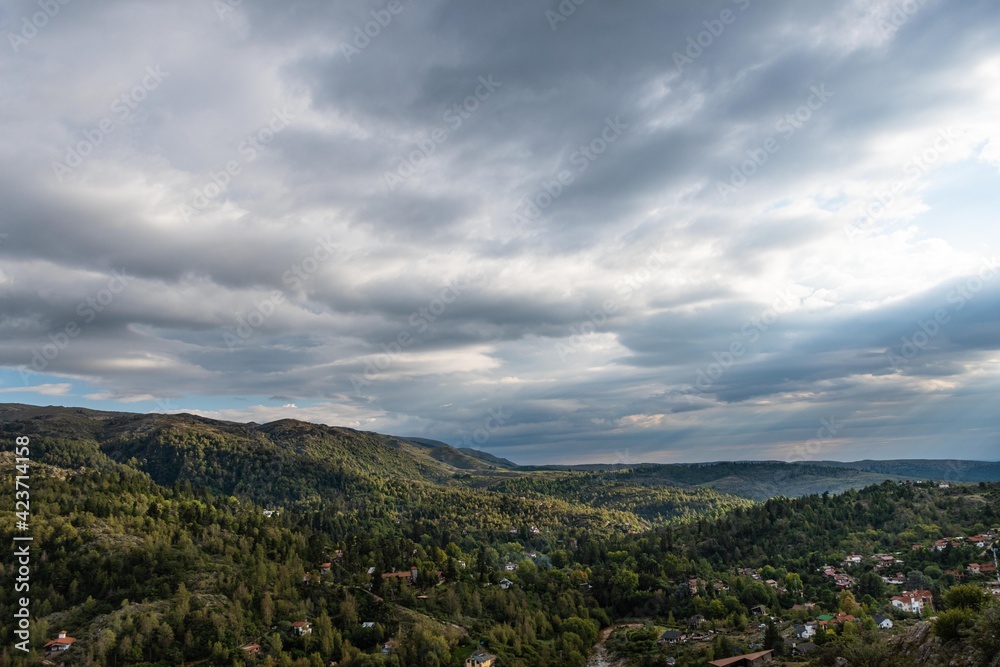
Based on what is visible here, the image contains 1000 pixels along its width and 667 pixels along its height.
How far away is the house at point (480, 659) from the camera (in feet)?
291

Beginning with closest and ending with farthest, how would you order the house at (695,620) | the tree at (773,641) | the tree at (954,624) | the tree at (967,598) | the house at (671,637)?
the tree at (954,624), the tree at (967,598), the tree at (773,641), the house at (671,637), the house at (695,620)

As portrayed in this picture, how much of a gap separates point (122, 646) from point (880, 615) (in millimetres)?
122577

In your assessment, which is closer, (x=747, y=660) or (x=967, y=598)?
(x=967, y=598)

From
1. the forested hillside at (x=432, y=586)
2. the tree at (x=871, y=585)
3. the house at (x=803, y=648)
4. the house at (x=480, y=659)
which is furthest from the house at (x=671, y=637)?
the tree at (x=871, y=585)

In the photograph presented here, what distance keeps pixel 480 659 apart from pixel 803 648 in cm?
4832

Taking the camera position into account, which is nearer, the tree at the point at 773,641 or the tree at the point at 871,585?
the tree at the point at 773,641

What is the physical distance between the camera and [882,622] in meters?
89.5

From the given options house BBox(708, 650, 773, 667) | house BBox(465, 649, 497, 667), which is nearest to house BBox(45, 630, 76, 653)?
house BBox(465, 649, 497, 667)

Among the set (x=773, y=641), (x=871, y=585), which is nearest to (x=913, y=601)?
(x=871, y=585)

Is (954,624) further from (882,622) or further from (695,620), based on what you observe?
(695,620)

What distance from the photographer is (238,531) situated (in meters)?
137

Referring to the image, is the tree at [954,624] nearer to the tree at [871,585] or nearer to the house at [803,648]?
the house at [803,648]

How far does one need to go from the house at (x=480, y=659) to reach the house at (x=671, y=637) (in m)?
32.0

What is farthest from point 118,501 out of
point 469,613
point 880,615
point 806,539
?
point 806,539
